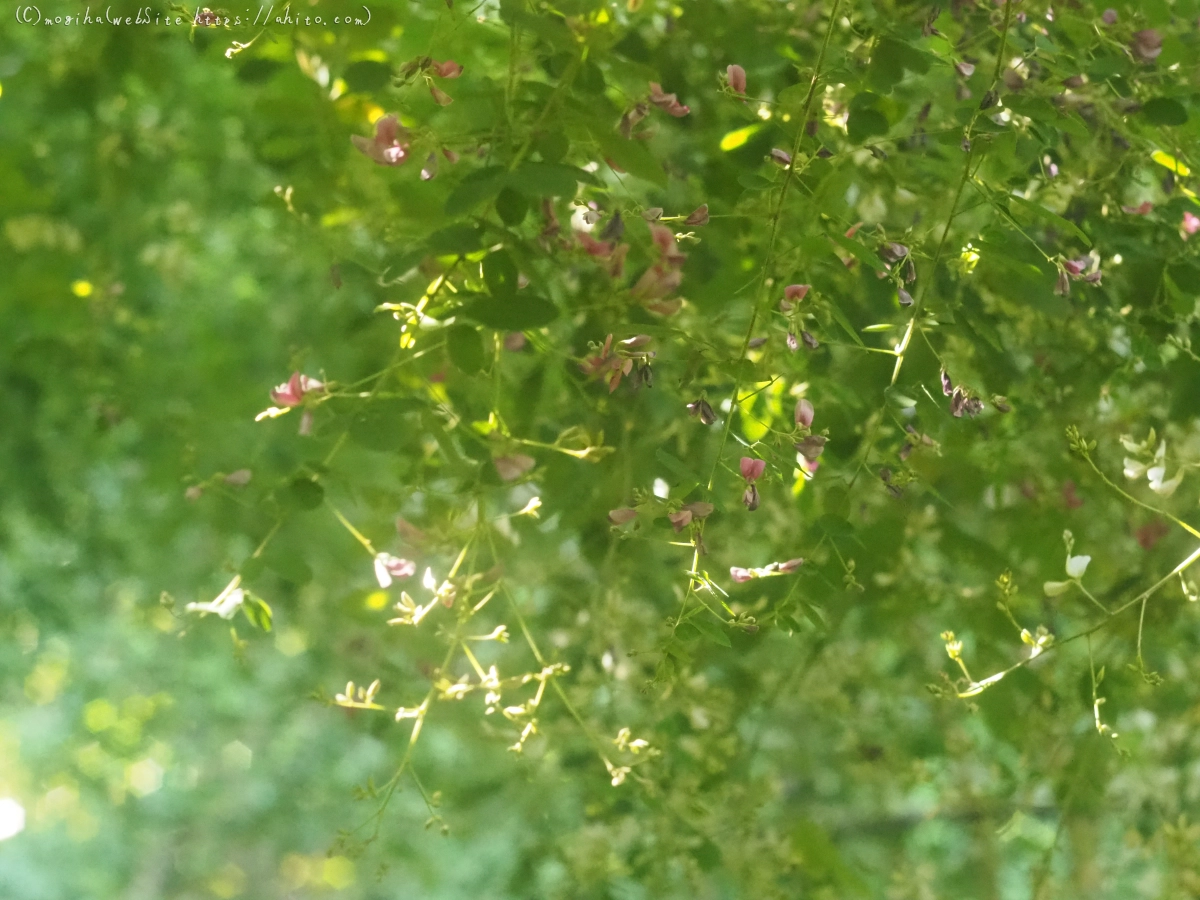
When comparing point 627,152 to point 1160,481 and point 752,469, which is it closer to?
point 752,469

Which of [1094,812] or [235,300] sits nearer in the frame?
[1094,812]

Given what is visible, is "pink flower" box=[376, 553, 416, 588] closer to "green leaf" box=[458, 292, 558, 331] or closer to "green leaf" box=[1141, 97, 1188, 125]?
"green leaf" box=[458, 292, 558, 331]

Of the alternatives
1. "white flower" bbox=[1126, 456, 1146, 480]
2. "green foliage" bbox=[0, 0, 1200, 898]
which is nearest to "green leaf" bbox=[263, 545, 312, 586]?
"green foliage" bbox=[0, 0, 1200, 898]

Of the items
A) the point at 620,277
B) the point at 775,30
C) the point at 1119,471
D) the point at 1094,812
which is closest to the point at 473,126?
the point at 620,277

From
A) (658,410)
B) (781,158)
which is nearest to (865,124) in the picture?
(781,158)

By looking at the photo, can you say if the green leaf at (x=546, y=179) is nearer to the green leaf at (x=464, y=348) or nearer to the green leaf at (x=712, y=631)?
the green leaf at (x=464, y=348)

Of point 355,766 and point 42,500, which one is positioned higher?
point 42,500

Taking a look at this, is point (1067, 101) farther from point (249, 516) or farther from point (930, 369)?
point (249, 516)
